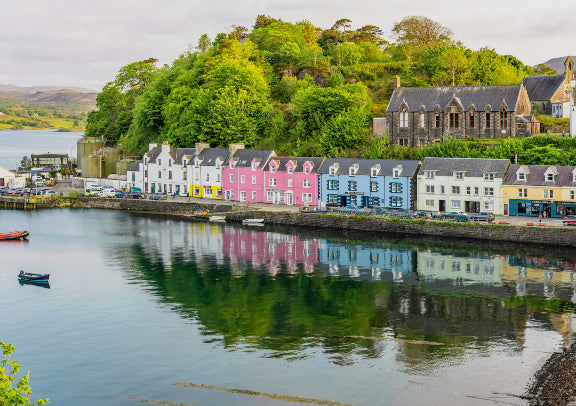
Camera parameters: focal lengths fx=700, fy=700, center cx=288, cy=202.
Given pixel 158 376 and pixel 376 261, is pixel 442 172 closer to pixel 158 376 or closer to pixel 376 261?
pixel 376 261

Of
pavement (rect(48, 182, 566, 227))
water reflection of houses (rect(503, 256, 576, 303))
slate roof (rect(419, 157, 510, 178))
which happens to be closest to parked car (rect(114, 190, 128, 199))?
pavement (rect(48, 182, 566, 227))

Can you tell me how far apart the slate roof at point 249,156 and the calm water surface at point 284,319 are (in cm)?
1782

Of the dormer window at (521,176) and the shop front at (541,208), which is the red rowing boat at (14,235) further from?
the dormer window at (521,176)

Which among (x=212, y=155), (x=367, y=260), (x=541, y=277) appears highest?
(x=212, y=155)

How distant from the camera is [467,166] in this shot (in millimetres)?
66562

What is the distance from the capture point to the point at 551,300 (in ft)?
139

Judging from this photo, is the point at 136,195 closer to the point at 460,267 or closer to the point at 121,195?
the point at 121,195

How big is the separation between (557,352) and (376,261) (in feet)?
72.9

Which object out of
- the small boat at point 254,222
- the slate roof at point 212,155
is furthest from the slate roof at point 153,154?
the small boat at point 254,222

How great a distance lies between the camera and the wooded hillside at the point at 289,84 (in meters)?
84.7

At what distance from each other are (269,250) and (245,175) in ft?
73.7

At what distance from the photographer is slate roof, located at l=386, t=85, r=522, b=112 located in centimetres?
7575

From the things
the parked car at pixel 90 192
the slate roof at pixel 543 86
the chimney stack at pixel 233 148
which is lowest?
the parked car at pixel 90 192

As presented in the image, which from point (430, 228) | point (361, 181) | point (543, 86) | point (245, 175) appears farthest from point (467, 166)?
point (543, 86)
